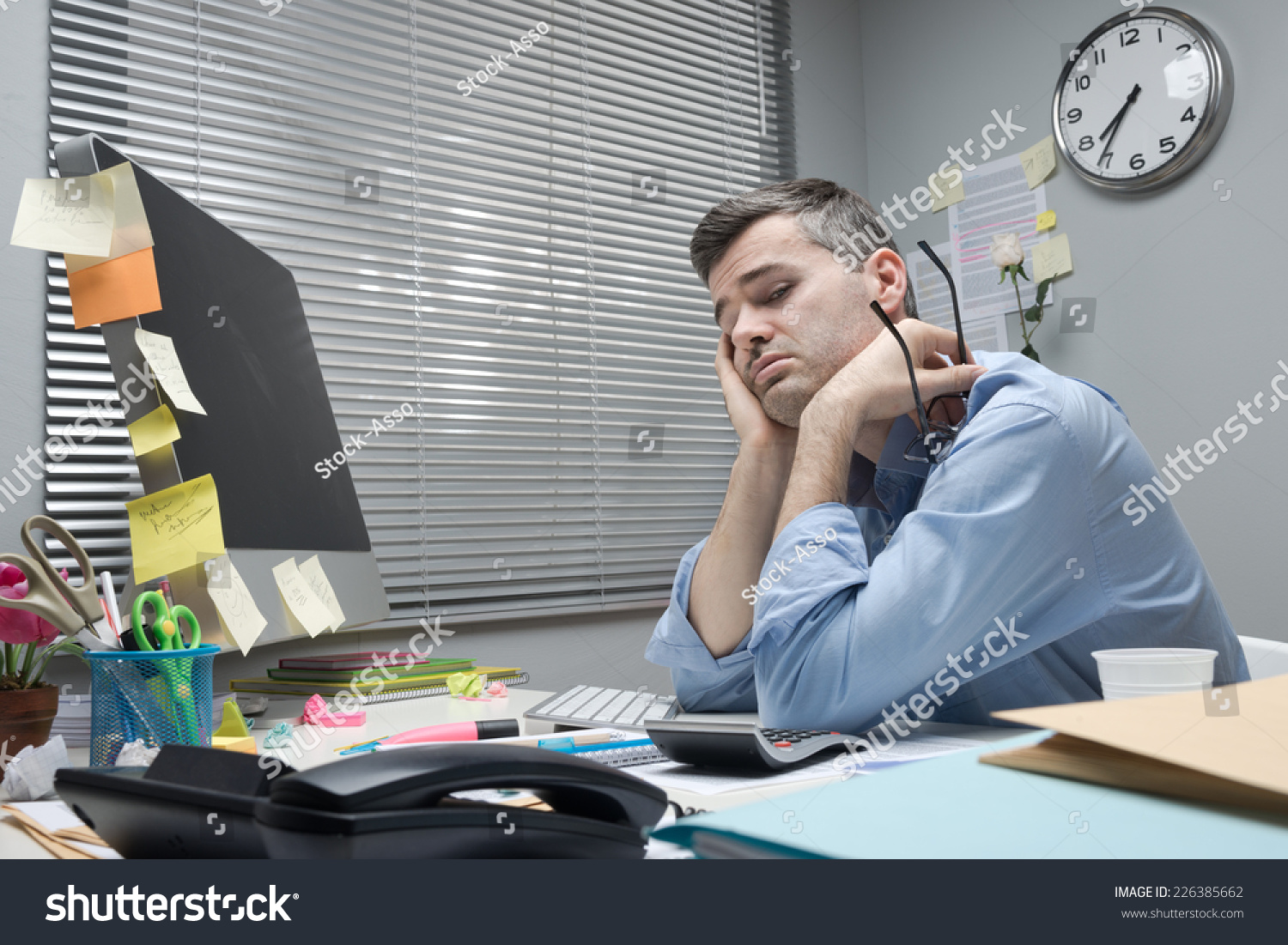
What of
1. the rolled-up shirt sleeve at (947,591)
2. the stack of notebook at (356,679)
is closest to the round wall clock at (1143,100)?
the rolled-up shirt sleeve at (947,591)

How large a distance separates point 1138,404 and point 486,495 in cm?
147

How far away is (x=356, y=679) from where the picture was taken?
3.92 feet

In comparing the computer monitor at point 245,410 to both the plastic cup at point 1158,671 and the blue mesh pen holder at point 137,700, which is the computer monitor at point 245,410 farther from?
the plastic cup at point 1158,671

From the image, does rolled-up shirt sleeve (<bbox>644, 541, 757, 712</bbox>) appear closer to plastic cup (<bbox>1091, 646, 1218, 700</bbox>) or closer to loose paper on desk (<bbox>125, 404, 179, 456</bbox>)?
plastic cup (<bbox>1091, 646, 1218, 700</bbox>)

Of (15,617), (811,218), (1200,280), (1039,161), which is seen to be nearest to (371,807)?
(15,617)

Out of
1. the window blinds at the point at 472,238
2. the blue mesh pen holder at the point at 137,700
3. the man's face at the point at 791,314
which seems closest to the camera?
the blue mesh pen holder at the point at 137,700

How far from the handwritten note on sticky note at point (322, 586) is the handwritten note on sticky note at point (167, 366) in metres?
0.31

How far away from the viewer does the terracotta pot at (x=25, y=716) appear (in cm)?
73

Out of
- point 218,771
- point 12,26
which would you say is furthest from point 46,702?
point 12,26

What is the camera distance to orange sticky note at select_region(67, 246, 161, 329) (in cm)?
83

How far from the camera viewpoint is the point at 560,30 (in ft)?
6.57

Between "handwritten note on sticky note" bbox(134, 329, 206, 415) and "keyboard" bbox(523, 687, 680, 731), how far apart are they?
0.46 metres

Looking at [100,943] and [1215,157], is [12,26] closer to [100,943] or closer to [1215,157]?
[100,943]

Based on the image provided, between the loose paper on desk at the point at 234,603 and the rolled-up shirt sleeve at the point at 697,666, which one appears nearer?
the loose paper on desk at the point at 234,603
